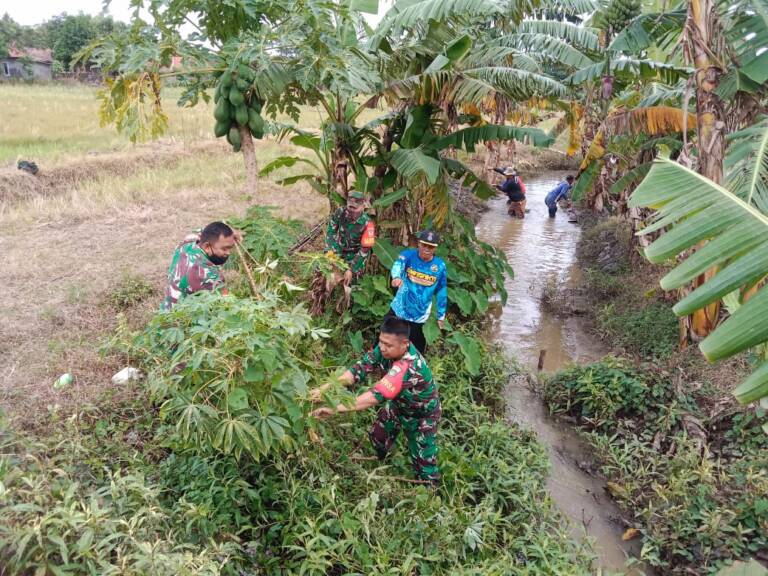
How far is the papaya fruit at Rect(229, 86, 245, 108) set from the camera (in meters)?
3.97

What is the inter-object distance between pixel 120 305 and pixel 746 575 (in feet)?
17.2

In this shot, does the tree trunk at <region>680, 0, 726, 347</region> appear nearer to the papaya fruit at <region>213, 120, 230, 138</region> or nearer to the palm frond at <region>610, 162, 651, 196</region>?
the palm frond at <region>610, 162, 651, 196</region>

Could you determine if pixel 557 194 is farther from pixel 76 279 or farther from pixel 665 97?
pixel 76 279

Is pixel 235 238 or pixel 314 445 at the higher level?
pixel 235 238

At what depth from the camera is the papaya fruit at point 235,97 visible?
3973mm

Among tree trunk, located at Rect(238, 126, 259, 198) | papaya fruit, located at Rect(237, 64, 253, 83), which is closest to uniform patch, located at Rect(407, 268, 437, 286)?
tree trunk, located at Rect(238, 126, 259, 198)

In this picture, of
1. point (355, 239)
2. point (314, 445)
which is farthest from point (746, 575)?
point (355, 239)

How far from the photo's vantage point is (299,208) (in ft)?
30.3

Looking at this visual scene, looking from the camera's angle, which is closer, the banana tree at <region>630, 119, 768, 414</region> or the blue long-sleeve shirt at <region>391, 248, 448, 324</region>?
the banana tree at <region>630, 119, 768, 414</region>

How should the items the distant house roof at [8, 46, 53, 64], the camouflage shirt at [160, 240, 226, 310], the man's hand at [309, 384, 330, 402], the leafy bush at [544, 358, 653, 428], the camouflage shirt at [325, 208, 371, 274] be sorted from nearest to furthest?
the man's hand at [309, 384, 330, 402]
the camouflage shirt at [160, 240, 226, 310]
the leafy bush at [544, 358, 653, 428]
the camouflage shirt at [325, 208, 371, 274]
the distant house roof at [8, 46, 53, 64]

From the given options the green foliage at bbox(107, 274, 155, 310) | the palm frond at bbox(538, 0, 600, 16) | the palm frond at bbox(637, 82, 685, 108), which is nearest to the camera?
the green foliage at bbox(107, 274, 155, 310)

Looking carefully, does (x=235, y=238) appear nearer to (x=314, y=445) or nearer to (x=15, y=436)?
(x=314, y=445)

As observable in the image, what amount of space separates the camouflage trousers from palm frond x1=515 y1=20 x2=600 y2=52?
5.86m

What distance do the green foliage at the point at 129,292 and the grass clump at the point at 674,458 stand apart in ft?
14.0
